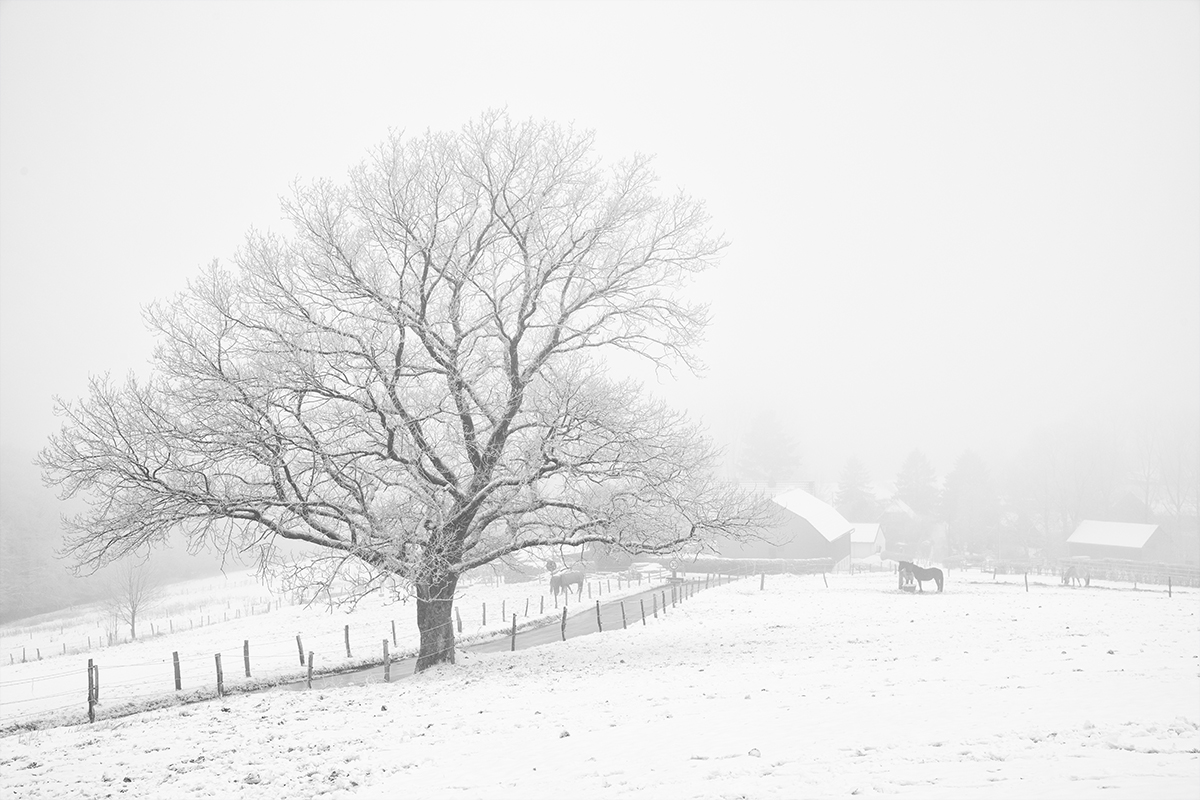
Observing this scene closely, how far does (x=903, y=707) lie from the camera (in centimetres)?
1196

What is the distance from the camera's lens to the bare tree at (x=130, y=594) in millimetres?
47175

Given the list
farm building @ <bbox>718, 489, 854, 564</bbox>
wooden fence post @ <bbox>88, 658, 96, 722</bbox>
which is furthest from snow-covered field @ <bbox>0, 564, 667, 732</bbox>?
farm building @ <bbox>718, 489, 854, 564</bbox>

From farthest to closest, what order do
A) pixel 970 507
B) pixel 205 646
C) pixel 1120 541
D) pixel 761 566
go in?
pixel 970 507
pixel 1120 541
pixel 761 566
pixel 205 646

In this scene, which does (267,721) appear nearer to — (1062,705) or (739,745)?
(739,745)

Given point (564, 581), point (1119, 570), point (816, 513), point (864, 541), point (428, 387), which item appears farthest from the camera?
point (864, 541)

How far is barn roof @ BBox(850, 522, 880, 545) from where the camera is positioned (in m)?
83.8

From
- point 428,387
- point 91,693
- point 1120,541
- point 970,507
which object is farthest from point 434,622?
point 970,507

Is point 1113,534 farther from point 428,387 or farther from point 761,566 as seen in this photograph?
→ point 428,387

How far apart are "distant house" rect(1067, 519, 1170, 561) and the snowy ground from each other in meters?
64.9

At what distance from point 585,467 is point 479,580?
4259 cm

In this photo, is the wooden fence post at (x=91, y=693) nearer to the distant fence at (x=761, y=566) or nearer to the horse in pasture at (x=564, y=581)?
the horse in pasture at (x=564, y=581)

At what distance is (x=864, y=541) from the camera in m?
83.7

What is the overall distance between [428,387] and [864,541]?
248ft

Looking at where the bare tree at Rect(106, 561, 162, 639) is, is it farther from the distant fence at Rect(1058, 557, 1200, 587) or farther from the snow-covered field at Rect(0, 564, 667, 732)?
the distant fence at Rect(1058, 557, 1200, 587)
